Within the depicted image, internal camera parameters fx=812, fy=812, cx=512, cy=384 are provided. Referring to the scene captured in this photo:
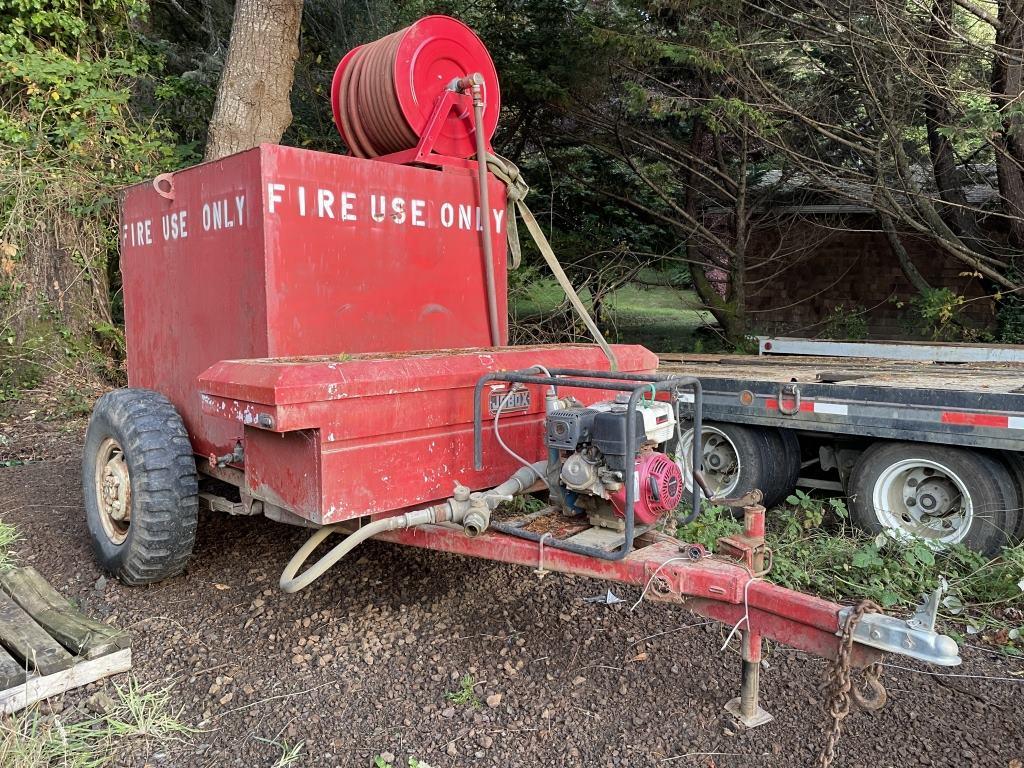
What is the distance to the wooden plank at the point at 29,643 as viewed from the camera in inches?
118

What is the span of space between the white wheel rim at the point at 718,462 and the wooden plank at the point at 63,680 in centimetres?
315

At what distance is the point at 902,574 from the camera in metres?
3.80

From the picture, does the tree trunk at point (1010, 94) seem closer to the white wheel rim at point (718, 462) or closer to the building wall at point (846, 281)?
the building wall at point (846, 281)

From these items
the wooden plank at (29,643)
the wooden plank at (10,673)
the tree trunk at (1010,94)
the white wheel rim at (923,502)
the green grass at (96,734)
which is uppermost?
the tree trunk at (1010,94)

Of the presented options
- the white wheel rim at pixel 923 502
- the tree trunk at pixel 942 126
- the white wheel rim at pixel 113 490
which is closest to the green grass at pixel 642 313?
the tree trunk at pixel 942 126

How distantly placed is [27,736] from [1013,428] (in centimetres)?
418

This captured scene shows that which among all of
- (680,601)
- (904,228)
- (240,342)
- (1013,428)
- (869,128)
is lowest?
(680,601)

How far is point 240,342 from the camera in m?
3.40

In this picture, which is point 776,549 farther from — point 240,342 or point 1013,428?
point 240,342

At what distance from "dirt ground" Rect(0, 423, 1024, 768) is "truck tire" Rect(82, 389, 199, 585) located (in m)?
Result: 0.26

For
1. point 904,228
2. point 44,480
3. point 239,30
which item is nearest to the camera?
point 44,480

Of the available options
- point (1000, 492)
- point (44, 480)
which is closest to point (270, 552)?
point (44, 480)

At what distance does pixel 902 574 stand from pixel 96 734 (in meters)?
3.41

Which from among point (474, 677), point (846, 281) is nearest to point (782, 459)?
point (474, 677)
